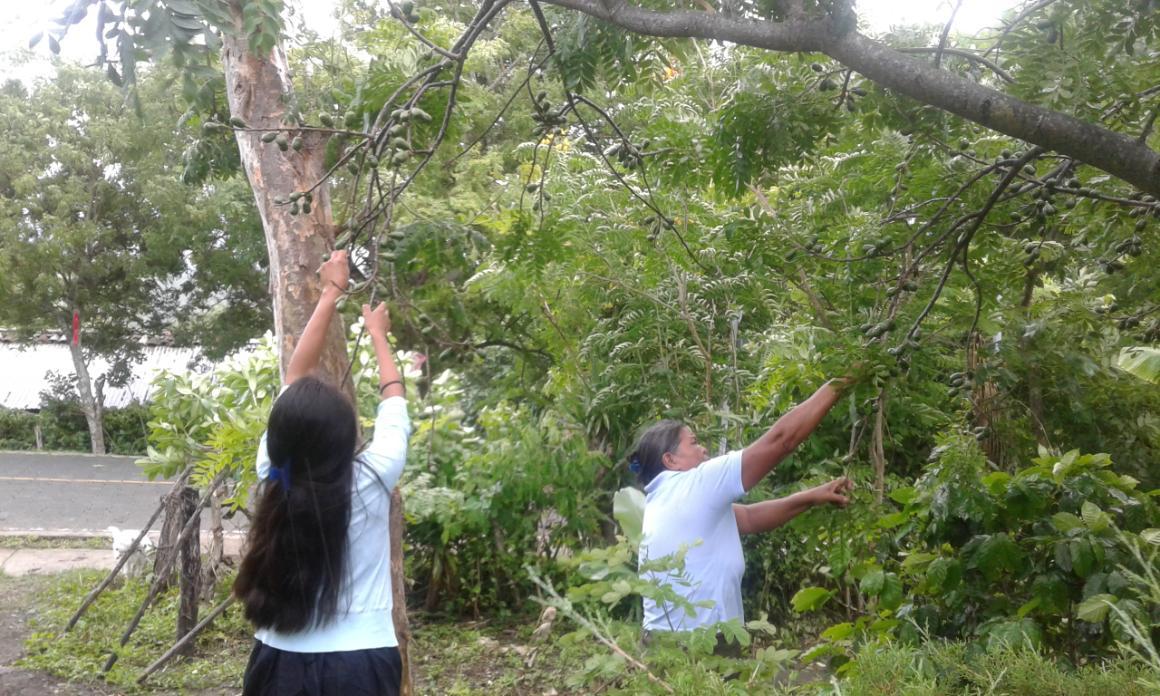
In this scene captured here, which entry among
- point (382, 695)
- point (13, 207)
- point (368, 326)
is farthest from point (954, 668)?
point (13, 207)

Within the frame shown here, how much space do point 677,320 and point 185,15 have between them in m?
3.65

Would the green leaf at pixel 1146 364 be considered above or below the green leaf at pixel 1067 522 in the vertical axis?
above

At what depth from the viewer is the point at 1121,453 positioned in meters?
4.71

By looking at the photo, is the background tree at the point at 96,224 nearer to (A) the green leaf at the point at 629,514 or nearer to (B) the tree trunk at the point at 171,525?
(B) the tree trunk at the point at 171,525

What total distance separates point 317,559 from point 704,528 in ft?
4.27

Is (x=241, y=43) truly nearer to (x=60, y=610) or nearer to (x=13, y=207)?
(x=60, y=610)

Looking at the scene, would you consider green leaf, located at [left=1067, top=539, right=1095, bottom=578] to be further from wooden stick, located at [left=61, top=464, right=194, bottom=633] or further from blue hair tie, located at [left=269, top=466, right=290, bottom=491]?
wooden stick, located at [left=61, top=464, right=194, bottom=633]

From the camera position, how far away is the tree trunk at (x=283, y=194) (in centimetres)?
455

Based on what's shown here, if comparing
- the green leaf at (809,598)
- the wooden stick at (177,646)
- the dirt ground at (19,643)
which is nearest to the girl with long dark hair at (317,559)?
the green leaf at (809,598)

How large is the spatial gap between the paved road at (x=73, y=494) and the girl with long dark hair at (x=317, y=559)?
9.77 meters

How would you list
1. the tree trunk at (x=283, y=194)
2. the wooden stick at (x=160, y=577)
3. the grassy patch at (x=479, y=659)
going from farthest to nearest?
the wooden stick at (x=160, y=577), the grassy patch at (x=479, y=659), the tree trunk at (x=283, y=194)

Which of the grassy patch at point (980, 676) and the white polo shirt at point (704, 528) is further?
the white polo shirt at point (704, 528)

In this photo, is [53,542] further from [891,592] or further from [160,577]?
[891,592]

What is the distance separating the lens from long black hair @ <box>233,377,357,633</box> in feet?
9.59
